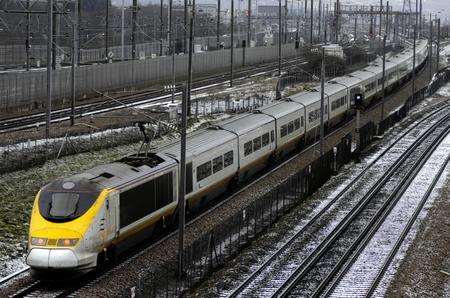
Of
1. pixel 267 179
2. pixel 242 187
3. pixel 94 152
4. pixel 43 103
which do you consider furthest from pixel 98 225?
pixel 43 103

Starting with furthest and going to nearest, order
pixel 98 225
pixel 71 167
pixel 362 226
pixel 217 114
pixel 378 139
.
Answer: pixel 217 114
pixel 378 139
pixel 71 167
pixel 362 226
pixel 98 225

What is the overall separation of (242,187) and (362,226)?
256 inches

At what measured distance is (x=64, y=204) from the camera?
737 inches

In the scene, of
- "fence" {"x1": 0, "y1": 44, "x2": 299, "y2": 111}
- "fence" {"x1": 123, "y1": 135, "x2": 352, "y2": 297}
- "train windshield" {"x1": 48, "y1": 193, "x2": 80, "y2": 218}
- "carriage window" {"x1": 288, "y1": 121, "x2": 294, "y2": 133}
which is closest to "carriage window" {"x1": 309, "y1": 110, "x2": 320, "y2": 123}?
"carriage window" {"x1": 288, "y1": 121, "x2": 294, "y2": 133}

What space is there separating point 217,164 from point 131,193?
7233 mm

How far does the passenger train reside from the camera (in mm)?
18141

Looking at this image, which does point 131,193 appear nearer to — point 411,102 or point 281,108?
point 281,108

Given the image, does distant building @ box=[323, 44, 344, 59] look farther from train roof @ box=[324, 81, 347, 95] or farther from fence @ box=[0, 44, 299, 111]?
train roof @ box=[324, 81, 347, 95]

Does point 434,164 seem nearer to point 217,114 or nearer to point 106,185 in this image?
point 217,114

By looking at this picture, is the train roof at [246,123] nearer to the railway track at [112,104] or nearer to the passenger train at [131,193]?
the passenger train at [131,193]

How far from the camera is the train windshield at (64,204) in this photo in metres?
18.5

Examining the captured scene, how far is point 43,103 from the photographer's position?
52.8 meters

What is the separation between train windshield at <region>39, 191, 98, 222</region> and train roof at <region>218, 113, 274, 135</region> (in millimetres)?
12072

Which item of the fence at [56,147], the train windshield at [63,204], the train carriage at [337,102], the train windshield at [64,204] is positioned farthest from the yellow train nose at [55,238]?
the train carriage at [337,102]
